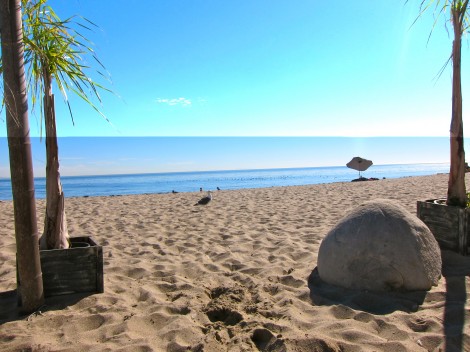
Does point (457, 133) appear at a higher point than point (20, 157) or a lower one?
higher

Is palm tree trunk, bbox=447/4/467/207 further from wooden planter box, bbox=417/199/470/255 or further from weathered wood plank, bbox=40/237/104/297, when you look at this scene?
weathered wood plank, bbox=40/237/104/297

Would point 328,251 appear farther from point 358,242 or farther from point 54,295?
point 54,295

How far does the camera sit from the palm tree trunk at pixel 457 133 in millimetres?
3875

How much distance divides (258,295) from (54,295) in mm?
1805

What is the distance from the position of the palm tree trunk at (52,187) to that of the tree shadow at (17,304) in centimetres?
46

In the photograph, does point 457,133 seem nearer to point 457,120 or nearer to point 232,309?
point 457,120

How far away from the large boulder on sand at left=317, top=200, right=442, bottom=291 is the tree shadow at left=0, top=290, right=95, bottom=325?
229 cm

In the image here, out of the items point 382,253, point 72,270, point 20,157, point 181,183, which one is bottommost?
point 181,183

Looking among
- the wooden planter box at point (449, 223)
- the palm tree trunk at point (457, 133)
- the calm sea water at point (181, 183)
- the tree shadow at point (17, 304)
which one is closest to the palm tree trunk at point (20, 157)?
the tree shadow at point (17, 304)

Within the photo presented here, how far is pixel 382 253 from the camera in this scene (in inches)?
116

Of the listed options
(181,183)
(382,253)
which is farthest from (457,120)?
(181,183)

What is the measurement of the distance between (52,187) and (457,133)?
435cm

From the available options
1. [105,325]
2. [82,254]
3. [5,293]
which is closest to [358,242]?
[105,325]

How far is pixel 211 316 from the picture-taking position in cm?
272
